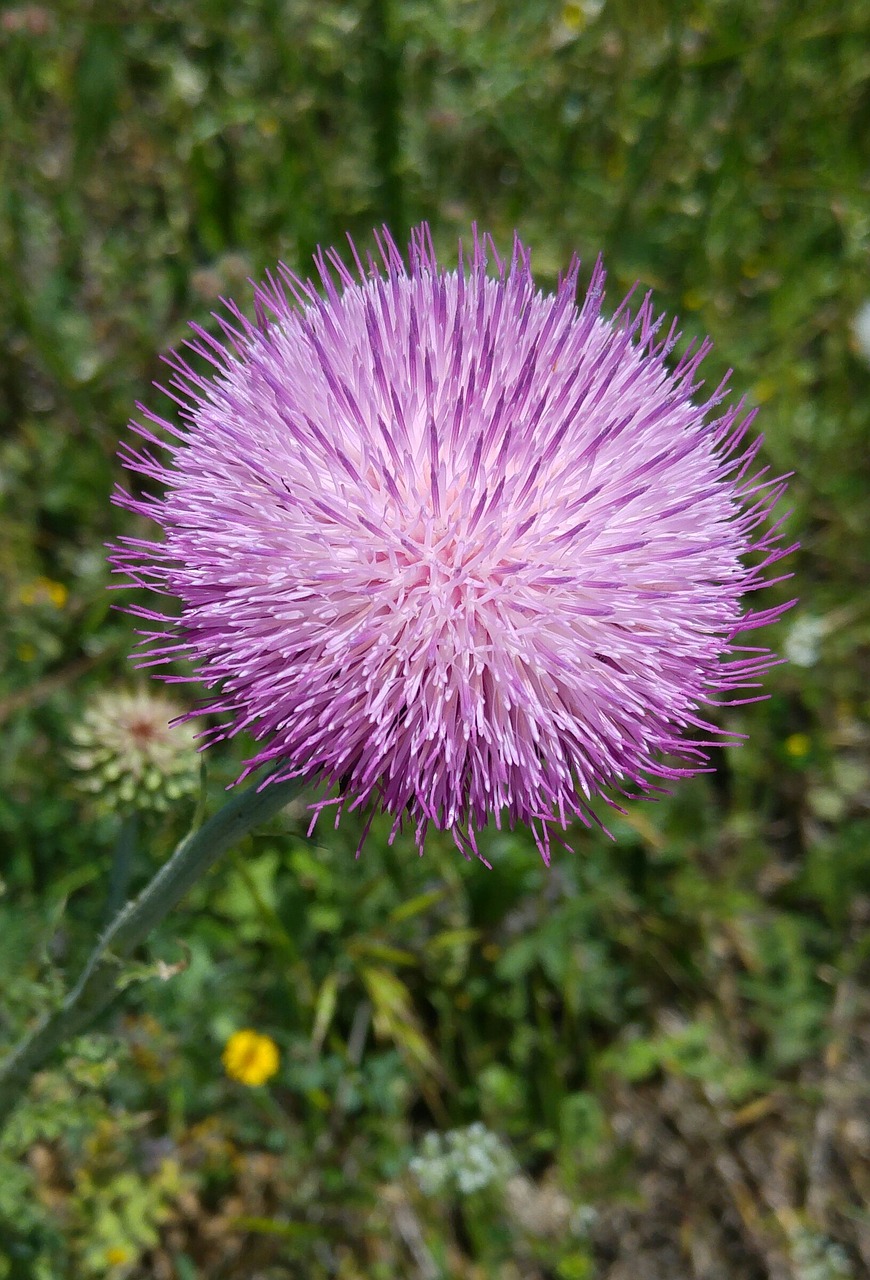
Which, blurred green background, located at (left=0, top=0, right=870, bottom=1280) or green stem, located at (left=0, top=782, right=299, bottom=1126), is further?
blurred green background, located at (left=0, top=0, right=870, bottom=1280)

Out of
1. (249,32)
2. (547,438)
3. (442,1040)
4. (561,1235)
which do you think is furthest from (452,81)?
(561,1235)

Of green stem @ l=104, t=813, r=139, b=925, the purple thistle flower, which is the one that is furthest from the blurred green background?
the purple thistle flower

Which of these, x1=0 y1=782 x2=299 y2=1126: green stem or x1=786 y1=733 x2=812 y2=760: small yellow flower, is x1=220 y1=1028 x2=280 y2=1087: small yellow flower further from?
x1=786 y1=733 x2=812 y2=760: small yellow flower

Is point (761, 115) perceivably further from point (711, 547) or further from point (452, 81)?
point (711, 547)

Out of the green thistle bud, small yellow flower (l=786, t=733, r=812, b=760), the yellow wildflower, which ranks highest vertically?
the yellow wildflower

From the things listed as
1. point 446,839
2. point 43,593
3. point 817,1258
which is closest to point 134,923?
point 446,839

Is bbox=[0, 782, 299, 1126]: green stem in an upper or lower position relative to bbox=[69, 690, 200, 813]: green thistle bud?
lower
